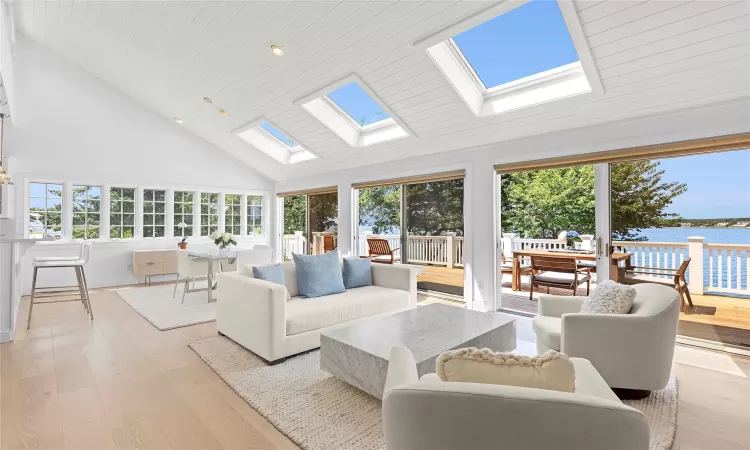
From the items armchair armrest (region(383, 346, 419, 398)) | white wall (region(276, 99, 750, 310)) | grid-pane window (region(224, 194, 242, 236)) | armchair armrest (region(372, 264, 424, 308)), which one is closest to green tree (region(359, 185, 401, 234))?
white wall (region(276, 99, 750, 310))

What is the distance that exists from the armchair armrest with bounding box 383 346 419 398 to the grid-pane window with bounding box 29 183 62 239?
670 centimetres

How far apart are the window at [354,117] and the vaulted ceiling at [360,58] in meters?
0.13

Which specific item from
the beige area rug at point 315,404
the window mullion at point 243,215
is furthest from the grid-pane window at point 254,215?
the beige area rug at point 315,404

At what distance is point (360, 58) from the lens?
3.60 metres

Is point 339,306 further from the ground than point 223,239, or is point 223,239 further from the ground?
point 223,239

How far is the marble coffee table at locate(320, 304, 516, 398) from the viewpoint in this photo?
213 cm

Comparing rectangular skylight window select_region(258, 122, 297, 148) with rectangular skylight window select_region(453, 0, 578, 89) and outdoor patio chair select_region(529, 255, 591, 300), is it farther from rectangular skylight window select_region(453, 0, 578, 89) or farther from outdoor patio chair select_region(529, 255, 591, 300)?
outdoor patio chair select_region(529, 255, 591, 300)

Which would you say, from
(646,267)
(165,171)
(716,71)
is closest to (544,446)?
(716,71)

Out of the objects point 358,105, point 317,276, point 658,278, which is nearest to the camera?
point 317,276

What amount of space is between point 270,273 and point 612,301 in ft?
8.75

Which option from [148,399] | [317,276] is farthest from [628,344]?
[148,399]

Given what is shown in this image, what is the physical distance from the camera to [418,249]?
7652mm

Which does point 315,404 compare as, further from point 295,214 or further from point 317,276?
point 295,214

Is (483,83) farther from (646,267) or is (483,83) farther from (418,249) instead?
(418,249)
